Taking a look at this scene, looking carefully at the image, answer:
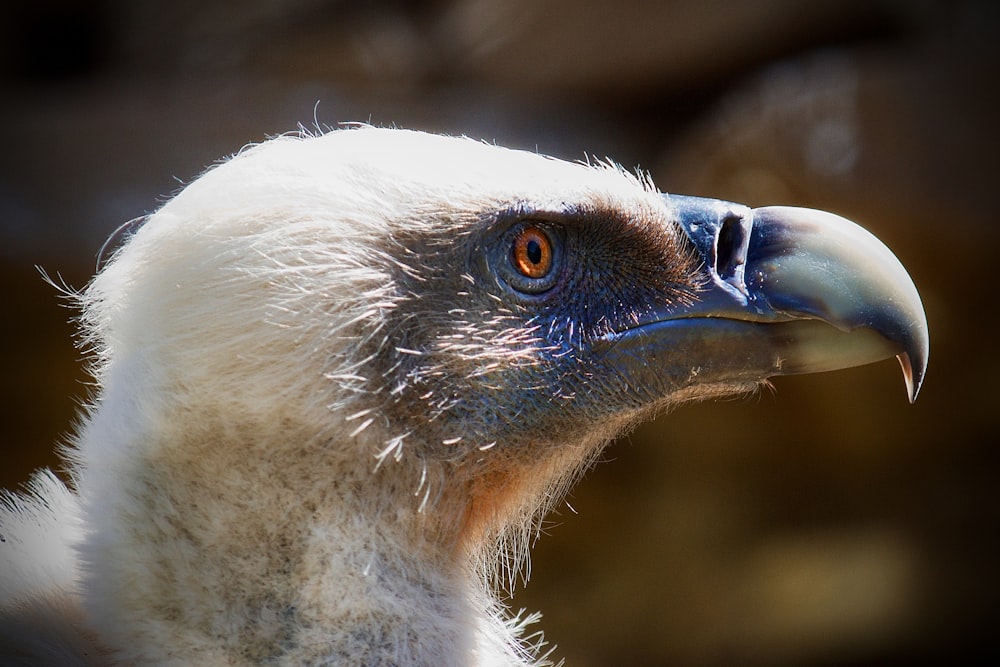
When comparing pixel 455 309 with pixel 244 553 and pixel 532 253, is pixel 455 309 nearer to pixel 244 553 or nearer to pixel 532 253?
pixel 532 253

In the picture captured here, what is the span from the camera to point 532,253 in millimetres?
1623

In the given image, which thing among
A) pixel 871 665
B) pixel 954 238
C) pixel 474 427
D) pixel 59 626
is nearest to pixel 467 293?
pixel 474 427

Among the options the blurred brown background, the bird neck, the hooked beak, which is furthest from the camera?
the blurred brown background

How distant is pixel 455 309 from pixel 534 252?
6.3 inches

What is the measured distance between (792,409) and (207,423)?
116 inches

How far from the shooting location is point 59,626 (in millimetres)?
1479

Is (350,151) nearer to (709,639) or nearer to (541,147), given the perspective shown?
(541,147)

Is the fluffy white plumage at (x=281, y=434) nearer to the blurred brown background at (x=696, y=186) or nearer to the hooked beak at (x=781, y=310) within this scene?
the hooked beak at (x=781, y=310)

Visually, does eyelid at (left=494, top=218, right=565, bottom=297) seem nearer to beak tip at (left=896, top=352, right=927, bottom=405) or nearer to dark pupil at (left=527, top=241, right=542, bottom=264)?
dark pupil at (left=527, top=241, right=542, bottom=264)

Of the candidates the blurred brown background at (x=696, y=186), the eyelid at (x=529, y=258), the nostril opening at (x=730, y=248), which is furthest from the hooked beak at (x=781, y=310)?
the blurred brown background at (x=696, y=186)

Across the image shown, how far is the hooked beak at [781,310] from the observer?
61.2 inches

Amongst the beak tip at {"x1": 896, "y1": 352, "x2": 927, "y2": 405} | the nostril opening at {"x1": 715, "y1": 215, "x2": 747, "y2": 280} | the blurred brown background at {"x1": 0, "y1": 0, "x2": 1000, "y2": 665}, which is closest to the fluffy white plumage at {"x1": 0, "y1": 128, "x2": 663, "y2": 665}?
the nostril opening at {"x1": 715, "y1": 215, "x2": 747, "y2": 280}

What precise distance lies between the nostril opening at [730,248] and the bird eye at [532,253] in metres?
0.28

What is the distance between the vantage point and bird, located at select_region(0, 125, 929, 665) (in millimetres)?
1399
